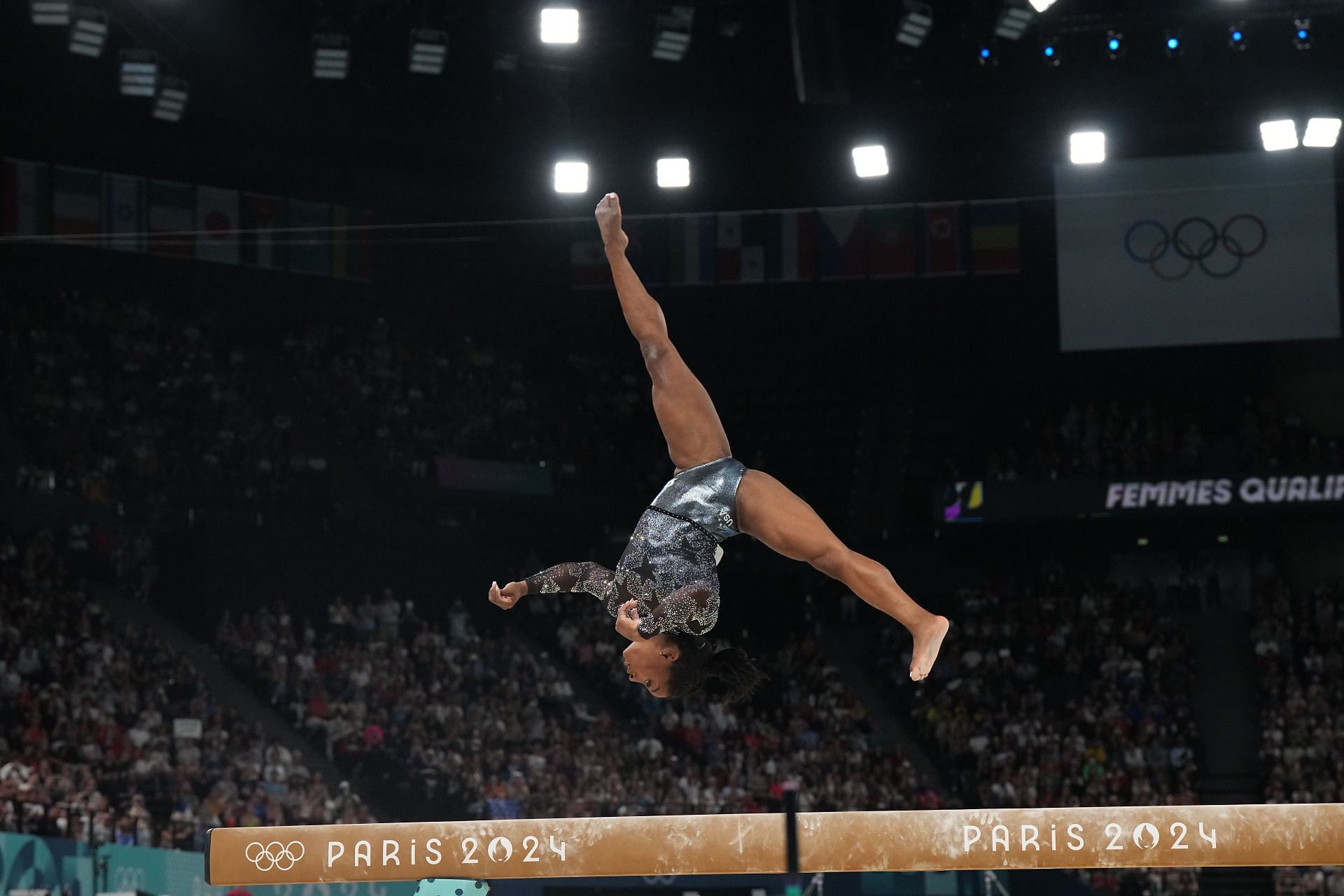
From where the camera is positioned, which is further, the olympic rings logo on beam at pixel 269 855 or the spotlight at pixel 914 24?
the spotlight at pixel 914 24

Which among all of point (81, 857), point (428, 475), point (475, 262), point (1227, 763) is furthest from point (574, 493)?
point (81, 857)

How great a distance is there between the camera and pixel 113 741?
640 inches

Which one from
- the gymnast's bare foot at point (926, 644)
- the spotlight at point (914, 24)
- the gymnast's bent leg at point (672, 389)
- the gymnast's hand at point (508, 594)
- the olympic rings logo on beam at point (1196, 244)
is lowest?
the gymnast's bare foot at point (926, 644)

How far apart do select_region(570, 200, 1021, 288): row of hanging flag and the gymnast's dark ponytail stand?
60.8 feet

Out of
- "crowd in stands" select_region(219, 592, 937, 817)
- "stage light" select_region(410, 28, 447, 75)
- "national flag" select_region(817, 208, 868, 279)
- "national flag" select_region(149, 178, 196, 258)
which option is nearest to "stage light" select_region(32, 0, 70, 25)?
"stage light" select_region(410, 28, 447, 75)

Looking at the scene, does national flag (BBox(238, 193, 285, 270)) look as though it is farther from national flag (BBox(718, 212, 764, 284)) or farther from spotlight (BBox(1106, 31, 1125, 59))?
spotlight (BBox(1106, 31, 1125, 59))

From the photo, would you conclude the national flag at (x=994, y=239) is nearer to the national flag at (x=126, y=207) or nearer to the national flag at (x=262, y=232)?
the national flag at (x=262, y=232)

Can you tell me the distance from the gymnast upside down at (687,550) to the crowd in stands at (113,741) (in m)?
9.06

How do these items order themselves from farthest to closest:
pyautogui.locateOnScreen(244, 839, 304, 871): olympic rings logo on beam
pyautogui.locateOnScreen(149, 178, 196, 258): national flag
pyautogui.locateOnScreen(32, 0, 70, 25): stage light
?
pyautogui.locateOnScreen(149, 178, 196, 258): national flag, pyautogui.locateOnScreen(32, 0, 70, 25): stage light, pyautogui.locateOnScreen(244, 839, 304, 871): olympic rings logo on beam

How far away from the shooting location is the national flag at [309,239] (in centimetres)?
2434

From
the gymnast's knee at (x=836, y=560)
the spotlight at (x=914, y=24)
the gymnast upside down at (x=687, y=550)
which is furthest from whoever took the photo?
the spotlight at (x=914, y=24)

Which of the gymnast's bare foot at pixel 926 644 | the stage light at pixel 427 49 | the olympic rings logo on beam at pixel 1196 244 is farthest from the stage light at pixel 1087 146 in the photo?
the gymnast's bare foot at pixel 926 644

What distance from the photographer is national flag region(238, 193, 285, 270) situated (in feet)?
77.9

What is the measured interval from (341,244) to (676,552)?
19826mm
